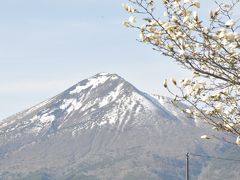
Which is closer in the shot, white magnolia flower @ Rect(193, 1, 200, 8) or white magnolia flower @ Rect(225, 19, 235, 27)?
white magnolia flower @ Rect(225, 19, 235, 27)

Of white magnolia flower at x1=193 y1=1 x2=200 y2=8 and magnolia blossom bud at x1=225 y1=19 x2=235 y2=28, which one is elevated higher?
white magnolia flower at x1=193 y1=1 x2=200 y2=8

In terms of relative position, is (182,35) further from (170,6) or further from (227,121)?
(227,121)

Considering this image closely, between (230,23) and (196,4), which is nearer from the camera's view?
(230,23)

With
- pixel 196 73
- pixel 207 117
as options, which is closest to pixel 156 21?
pixel 196 73

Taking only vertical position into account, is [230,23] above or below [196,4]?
below

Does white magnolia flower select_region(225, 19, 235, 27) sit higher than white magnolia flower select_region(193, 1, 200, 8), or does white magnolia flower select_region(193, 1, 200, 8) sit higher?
white magnolia flower select_region(193, 1, 200, 8)

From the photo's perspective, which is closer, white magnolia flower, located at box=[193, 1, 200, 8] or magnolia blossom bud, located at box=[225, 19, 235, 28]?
magnolia blossom bud, located at box=[225, 19, 235, 28]

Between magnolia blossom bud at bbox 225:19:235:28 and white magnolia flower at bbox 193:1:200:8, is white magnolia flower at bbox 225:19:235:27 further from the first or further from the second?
white magnolia flower at bbox 193:1:200:8

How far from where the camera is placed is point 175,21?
37.7 feet

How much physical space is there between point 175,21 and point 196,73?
54.5 inches

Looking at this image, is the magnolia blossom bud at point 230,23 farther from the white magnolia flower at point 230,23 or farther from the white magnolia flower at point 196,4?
the white magnolia flower at point 196,4

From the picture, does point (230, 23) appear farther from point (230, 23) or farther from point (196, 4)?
point (196, 4)

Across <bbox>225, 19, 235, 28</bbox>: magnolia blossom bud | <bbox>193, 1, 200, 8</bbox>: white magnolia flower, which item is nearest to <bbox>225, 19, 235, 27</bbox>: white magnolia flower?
<bbox>225, 19, 235, 28</bbox>: magnolia blossom bud

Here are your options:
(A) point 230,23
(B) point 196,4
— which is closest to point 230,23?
(A) point 230,23
